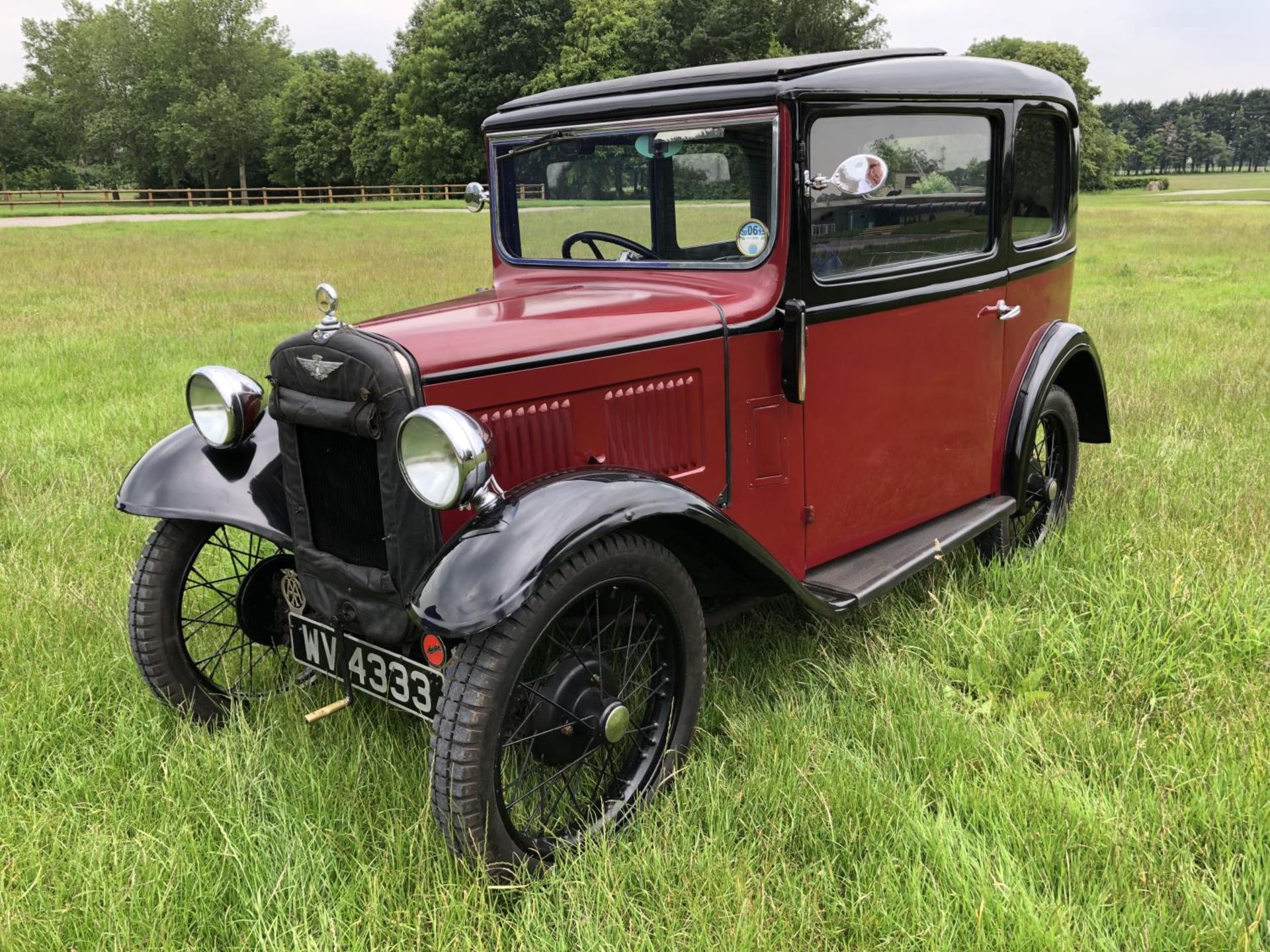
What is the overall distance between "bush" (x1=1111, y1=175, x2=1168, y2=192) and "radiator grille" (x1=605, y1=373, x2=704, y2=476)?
55.9 metres

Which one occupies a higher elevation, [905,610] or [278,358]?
[278,358]

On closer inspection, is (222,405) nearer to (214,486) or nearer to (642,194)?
(214,486)

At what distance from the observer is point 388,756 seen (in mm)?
2457

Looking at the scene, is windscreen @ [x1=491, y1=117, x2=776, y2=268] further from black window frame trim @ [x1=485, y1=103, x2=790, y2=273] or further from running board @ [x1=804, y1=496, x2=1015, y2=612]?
running board @ [x1=804, y1=496, x2=1015, y2=612]

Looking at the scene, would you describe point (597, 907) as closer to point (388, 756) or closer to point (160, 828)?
point (388, 756)

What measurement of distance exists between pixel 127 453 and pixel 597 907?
13.6 ft

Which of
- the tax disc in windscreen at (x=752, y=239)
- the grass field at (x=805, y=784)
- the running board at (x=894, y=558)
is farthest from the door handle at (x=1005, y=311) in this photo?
the tax disc in windscreen at (x=752, y=239)

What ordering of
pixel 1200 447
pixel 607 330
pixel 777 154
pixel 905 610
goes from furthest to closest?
pixel 1200 447
pixel 905 610
pixel 777 154
pixel 607 330

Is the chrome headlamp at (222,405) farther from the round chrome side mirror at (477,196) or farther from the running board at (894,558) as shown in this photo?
the running board at (894,558)

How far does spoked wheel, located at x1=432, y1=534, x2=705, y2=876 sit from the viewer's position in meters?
1.94

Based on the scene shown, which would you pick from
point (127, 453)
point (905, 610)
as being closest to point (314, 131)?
point (127, 453)

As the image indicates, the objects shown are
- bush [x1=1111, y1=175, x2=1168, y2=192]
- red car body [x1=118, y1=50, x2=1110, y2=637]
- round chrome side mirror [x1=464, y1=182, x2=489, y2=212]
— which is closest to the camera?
red car body [x1=118, y1=50, x2=1110, y2=637]

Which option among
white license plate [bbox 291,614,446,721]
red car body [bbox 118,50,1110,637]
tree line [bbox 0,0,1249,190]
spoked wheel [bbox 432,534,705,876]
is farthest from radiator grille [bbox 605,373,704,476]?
tree line [bbox 0,0,1249,190]

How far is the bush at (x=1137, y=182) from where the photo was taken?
51.8m
